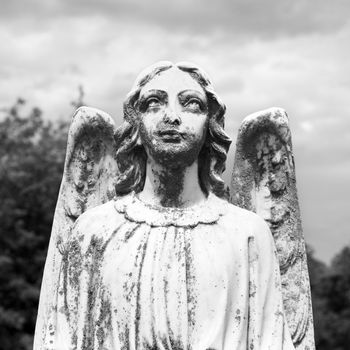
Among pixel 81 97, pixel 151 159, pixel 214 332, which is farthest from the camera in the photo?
pixel 81 97

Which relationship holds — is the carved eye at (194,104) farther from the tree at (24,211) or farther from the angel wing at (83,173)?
the tree at (24,211)

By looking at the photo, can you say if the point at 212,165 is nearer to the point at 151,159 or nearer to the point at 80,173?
the point at 151,159

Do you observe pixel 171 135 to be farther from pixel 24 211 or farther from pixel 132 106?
pixel 24 211

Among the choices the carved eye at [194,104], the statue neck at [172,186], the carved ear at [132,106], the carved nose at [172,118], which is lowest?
the statue neck at [172,186]

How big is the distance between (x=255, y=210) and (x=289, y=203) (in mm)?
249

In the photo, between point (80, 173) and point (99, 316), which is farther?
point (80, 173)

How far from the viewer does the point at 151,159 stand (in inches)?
235

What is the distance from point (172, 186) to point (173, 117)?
18.1 inches

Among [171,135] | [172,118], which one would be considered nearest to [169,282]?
[171,135]

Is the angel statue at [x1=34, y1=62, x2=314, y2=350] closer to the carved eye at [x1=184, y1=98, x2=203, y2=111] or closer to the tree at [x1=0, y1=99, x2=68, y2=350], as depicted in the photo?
the carved eye at [x1=184, y1=98, x2=203, y2=111]

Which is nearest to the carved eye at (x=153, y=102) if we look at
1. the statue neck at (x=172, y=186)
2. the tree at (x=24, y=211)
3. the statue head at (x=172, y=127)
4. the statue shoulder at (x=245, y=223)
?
the statue head at (x=172, y=127)

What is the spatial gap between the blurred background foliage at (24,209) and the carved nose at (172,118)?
60.0ft

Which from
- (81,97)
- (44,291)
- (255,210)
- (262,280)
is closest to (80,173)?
(44,291)

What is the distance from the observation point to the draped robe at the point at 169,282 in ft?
18.2
